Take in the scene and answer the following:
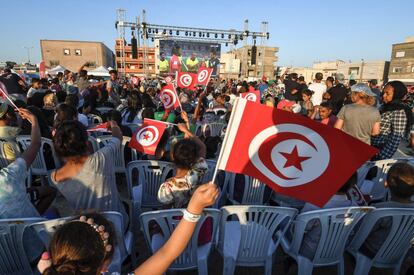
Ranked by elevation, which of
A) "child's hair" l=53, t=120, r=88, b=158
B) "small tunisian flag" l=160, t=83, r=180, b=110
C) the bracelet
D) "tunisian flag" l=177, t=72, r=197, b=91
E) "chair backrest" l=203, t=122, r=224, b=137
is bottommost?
"chair backrest" l=203, t=122, r=224, b=137

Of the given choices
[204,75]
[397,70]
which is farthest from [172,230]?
[397,70]

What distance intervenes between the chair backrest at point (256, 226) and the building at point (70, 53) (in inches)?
2500

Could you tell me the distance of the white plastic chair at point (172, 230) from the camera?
78.0 inches

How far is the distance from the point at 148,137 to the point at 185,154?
1.31 meters

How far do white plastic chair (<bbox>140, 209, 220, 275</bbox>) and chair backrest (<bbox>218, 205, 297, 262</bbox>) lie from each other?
0.39 feet

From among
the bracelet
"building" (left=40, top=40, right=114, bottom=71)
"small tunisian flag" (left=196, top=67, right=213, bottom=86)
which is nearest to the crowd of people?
the bracelet

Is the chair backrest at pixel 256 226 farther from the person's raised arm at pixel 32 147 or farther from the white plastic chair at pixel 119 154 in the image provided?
the white plastic chair at pixel 119 154

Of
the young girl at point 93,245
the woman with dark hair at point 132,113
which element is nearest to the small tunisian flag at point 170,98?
the woman with dark hair at point 132,113

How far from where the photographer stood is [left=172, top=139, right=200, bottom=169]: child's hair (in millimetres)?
2258

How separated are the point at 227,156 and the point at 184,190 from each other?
2.82 ft

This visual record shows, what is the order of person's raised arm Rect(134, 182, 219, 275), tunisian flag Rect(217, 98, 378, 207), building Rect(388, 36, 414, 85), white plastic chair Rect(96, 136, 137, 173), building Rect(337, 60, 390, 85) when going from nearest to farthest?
1. person's raised arm Rect(134, 182, 219, 275)
2. tunisian flag Rect(217, 98, 378, 207)
3. white plastic chair Rect(96, 136, 137, 173)
4. building Rect(388, 36, 414, 85)
5. building Rect(337, 60, 390, 85)

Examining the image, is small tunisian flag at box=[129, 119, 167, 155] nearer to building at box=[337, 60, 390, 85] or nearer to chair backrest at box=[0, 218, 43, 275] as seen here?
chair backrest at box=[0, 218, 43, 275]

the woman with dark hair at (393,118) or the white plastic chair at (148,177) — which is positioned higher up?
the woman with dark hair at (393,118)

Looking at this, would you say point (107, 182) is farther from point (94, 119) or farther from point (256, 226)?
point (94, 119)
